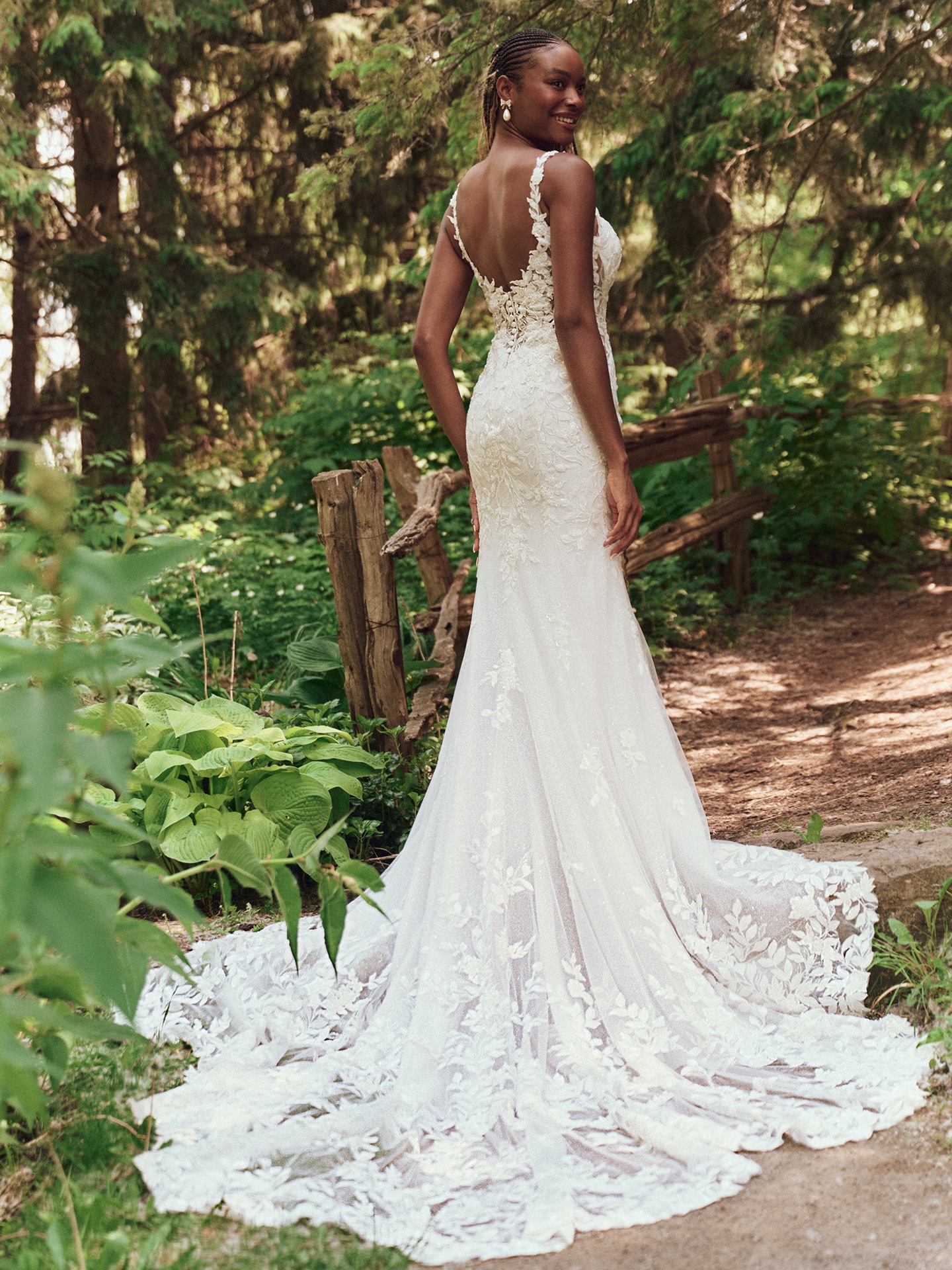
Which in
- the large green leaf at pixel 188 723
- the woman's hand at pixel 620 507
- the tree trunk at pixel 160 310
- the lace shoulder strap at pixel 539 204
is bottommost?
the large green leaf at pixel 188 723

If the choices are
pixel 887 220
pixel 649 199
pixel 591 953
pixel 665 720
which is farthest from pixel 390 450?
pixel 887 220

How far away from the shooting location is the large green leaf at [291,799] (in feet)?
11.7

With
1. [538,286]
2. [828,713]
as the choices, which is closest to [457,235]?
[538,286]

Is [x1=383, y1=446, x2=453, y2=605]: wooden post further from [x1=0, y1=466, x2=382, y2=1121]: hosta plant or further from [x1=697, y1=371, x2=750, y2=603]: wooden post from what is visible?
[x1=697, y1=371, x2=750, y2=603]: wooden post

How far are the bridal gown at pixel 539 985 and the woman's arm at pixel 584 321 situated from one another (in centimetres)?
5

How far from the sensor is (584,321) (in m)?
2.83

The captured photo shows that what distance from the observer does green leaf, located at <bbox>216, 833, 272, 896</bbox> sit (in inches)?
79.7

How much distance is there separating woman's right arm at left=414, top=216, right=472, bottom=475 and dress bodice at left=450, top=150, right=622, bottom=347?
153 millimetres

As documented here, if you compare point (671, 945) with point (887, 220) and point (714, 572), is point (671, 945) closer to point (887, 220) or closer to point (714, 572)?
point (714, 572)

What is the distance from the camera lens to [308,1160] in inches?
85.6

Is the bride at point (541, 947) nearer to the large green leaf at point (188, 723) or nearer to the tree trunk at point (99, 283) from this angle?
the large green leaf at point (188, 723)

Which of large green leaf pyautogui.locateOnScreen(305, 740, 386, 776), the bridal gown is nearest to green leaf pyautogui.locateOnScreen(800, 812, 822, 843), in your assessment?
the bridal gown

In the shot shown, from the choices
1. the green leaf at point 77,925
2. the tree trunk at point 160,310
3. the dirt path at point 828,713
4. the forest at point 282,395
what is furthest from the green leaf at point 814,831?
the tree trunk at point 160,310

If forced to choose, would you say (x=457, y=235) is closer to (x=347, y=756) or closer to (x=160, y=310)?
(x=347, y=756)
